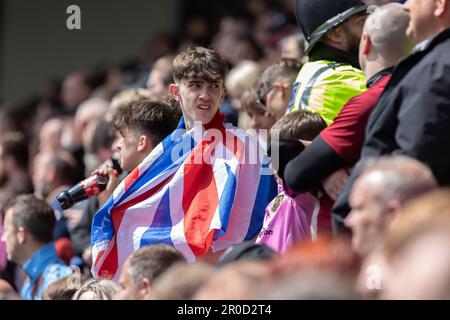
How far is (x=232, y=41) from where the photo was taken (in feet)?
35.3

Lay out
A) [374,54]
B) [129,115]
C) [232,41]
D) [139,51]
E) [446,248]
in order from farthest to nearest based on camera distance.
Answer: [139,51] < [232,41] < [129,115] < [374,54] < [446,248]

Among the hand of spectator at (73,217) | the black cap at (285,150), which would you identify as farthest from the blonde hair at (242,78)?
the black cap at (285,150)

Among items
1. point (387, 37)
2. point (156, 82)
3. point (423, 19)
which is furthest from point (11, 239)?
point (423, 19)

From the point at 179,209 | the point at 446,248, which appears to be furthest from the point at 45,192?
the point at 446,248

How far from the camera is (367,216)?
162 inches

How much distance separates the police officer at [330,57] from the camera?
5.82 metres

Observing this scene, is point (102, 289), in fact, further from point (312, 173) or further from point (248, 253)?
point (312, 173)

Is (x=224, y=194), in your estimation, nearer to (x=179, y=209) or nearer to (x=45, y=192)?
(x=179, y=209)

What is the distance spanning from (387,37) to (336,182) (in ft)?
2.12

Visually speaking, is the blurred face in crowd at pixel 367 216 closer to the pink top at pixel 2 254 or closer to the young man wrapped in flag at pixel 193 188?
the young man wrapped in flag at pixel 193 188

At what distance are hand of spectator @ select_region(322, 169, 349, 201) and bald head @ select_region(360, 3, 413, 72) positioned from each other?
52cm

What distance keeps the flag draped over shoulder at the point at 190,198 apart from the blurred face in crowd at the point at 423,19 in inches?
50.4
